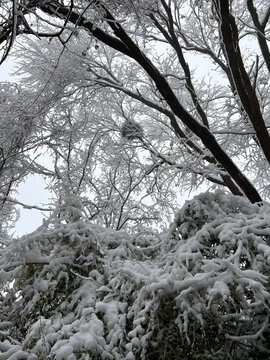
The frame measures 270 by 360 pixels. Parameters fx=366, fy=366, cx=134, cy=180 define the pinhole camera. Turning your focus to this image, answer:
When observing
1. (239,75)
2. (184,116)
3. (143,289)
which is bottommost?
(143,289)

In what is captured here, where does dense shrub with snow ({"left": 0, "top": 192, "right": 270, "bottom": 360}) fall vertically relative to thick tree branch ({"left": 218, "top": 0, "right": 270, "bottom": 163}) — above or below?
below

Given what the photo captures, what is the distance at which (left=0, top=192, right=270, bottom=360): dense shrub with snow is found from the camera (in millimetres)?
2471

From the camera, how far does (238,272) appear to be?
8.02 ft

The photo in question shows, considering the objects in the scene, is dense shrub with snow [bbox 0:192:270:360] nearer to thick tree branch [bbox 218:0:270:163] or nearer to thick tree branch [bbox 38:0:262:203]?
thick tree branch [bbox 38:0:262:203]

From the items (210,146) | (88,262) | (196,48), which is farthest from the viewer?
(196,48)

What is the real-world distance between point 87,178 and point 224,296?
6.15 metres

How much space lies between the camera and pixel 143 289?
102 inches

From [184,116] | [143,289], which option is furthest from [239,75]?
A: [143,289]

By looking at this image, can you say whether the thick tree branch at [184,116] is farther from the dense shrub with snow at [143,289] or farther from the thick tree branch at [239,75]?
the dense shrub with snow at [143,289]

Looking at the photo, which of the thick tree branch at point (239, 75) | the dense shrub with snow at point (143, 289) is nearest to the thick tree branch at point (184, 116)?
the thick tree branch at point (239, 75)

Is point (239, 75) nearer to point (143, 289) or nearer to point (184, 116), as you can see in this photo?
point (184, 116)

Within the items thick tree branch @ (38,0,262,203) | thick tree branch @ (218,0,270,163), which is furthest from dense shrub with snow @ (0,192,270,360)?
thick tree branch @ (218,0,270,163)

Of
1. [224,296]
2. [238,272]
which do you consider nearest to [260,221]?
[238,272]

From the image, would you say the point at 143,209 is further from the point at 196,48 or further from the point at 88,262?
the point at 88,262
